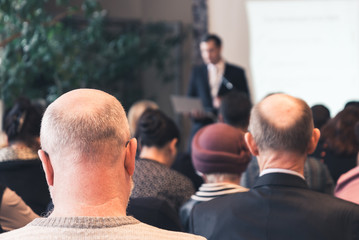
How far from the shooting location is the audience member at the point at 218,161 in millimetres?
2193

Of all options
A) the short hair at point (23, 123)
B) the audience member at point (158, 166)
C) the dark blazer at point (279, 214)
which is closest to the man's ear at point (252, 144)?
the dark blazer at point (279, 214)

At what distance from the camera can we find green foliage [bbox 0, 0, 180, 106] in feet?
16.0

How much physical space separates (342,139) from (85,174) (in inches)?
85.9

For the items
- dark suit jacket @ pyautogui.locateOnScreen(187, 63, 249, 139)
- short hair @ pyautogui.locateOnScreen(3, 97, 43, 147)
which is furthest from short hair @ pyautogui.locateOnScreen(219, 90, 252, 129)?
dark suit jacket @ pyautogui.locateOnScreen(187, 63, 249, 139)

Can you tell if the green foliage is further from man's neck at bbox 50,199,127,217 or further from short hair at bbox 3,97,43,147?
man's neck at bbox 50,199,127,217

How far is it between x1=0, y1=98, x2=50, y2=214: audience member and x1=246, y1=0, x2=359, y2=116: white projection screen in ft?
11.5

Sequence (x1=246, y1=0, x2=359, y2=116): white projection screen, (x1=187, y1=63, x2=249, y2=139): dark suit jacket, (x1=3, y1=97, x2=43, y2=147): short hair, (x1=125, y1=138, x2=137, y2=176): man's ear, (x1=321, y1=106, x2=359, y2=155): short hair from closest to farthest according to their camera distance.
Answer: (x1=125, y1=138, x2=137, y2=176): man's ear < (x1=3, y1=97, x2=43, y2=147): short hair < (x1=321, y1=106, x2=359, y2=155): short hair < (x1=187, y1=63, x2=249, y2=139): dark suit jacket < (x1=246, y1=0, x2=359, y2=116): white projection screen

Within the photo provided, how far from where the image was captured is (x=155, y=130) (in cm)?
276

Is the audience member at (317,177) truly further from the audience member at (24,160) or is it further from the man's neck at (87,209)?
the man's neck at (87,209)

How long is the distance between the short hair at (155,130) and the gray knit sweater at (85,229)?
1.69 metres

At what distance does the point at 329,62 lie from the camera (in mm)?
5750

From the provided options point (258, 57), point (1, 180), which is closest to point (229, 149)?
point (1, 180)

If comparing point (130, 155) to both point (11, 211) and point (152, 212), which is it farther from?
point (11, 211)

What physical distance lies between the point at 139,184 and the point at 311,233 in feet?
2.82
